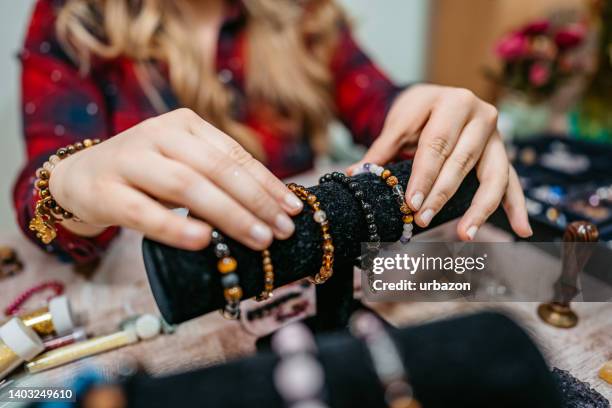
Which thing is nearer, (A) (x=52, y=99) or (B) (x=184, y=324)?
(B) (x=184, y=324)

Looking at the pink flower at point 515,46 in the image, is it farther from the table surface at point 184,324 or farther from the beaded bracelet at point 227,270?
the beaded bracelet at point 227,270

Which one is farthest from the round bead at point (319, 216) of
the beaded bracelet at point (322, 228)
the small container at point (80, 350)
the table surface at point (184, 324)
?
the small container at point (80, 350)

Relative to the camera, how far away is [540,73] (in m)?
1.04

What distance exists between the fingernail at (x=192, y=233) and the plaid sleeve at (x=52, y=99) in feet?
0.98

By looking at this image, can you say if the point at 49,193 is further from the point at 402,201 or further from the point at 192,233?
the point at 402,201

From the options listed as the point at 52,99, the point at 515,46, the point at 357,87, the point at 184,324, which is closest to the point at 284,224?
the point at 184,324

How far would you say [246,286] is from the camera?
12.0 inches

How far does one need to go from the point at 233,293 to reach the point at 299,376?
0.08m

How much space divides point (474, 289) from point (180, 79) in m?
0.56

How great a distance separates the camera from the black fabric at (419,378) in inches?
8.8

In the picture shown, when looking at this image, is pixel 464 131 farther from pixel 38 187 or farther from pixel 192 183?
pixel 38 187

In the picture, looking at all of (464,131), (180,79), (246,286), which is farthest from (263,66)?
(246,286)

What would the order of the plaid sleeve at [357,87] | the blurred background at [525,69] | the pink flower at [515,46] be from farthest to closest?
1. the pink flower at [515,46]
2. the blurred background at [525,69]
3. the plaid sleeve at [357,87]

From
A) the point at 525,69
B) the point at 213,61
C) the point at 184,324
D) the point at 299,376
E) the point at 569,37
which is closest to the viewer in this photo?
the point at 299,376
